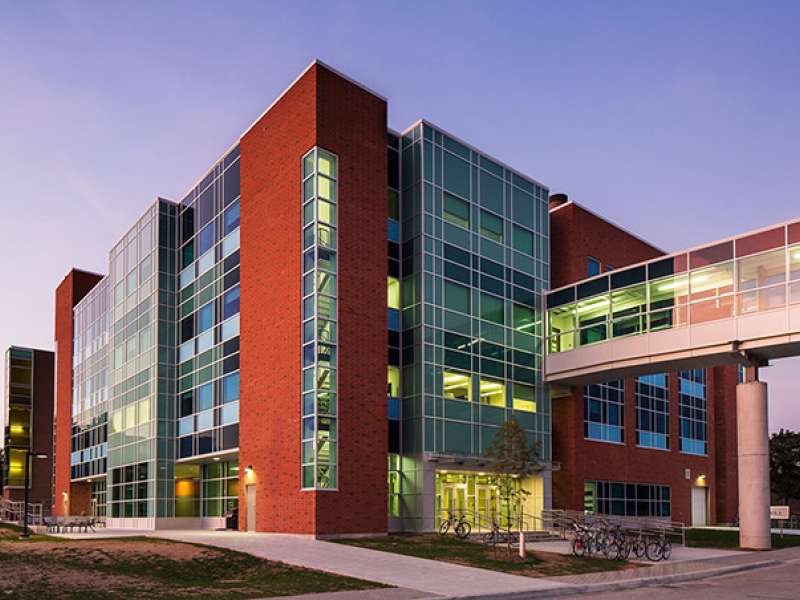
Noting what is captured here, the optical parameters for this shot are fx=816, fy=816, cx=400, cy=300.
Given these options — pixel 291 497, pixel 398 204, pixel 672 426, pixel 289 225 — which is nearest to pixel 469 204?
pixel 398 204

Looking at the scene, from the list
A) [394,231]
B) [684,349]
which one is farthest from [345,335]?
[684,349]

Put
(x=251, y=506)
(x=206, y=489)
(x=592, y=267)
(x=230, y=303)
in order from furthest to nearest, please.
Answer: (x=592, y=267) < (x=206, y=489) < (x=230, y=303) < (x=251, y=506)

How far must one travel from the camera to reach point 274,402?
3356cm

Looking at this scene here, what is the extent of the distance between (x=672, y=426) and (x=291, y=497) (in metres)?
28.3

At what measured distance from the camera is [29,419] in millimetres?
81250

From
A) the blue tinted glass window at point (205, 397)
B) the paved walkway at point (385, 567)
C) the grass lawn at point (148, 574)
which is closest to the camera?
the grass lawn at point (148, 574)

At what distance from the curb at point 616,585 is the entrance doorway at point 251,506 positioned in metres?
17.7

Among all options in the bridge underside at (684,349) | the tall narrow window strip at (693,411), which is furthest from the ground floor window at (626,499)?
the bridge underside at (684,349)

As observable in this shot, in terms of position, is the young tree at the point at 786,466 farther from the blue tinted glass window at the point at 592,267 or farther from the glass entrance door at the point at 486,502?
the glass entrance door at the point at 486,502

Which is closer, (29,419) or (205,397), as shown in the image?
(205,397)

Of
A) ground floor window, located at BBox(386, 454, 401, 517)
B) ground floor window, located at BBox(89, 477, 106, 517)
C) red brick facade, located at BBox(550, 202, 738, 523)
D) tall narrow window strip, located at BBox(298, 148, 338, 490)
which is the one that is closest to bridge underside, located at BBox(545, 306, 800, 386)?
red brick facade, located at BBox(550, 202, 738, 523)

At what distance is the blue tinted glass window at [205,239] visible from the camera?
→ 42000 mm

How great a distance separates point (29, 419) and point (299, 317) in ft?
197

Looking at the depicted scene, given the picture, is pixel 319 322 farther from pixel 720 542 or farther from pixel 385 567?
pixel 720 542
